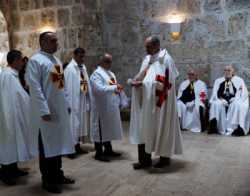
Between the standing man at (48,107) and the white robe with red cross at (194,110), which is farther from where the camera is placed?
the white robe with red cross at (194,110)

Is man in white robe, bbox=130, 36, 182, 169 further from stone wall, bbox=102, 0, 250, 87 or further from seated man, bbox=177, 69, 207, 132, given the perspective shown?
stone wall, bbox=102, 0, 250, 87

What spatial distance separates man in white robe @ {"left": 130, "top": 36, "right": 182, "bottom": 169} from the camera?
3680 mm

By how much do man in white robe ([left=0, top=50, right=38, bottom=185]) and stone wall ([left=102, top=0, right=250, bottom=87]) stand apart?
387 centimetres

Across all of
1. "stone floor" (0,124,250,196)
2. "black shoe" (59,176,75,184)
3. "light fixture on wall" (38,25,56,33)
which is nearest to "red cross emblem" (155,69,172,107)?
"stone floor" (0,124,250,196)

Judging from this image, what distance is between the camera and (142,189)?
321 centimetres

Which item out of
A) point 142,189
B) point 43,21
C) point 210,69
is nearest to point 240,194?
point 142,189

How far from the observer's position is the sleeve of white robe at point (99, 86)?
411 cm

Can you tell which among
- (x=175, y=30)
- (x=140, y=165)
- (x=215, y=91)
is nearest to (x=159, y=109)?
(x=140, y=165)

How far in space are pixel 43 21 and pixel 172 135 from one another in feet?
15.7

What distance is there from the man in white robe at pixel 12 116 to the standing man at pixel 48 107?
463mm

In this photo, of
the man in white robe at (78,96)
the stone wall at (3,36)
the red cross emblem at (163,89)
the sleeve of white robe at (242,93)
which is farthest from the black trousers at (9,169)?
the stone wall at (3,36)

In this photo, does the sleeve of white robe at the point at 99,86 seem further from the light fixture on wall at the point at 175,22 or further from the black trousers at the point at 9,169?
the light fixture on wall at the point at 175,22

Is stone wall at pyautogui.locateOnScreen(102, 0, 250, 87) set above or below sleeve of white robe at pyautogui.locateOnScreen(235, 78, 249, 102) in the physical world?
above

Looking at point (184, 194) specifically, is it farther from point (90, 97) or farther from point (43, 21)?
point (43, 21)
